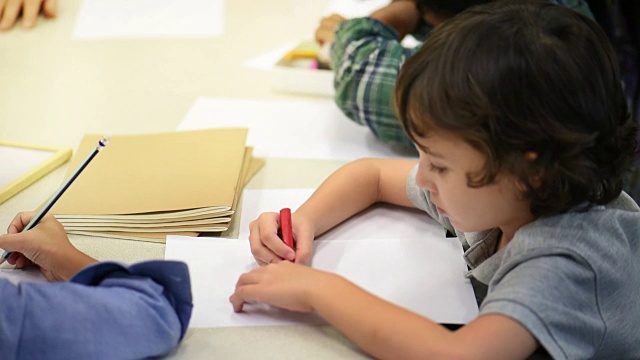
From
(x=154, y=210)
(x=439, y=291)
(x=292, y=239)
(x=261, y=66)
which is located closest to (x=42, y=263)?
(x=154, y=210)

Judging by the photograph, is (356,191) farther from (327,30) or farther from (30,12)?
(30,12)


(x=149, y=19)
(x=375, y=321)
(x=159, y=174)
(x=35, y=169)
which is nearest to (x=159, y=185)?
(x=159, y=174)

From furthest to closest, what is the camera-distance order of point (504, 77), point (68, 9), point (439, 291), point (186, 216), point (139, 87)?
point (68, 9) → point (139, 87) → point (186, 216) → point (439, 291) → point (504, 77)

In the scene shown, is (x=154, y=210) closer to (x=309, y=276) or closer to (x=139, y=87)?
(x=309, y=276)

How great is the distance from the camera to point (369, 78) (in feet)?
3.78

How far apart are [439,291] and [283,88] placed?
65 cm

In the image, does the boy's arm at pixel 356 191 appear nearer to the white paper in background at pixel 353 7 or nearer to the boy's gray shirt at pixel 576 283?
the boy's gray shirt at pixel 576 283

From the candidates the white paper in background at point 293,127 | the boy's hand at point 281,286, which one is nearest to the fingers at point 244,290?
the boy's hand at point 281,286

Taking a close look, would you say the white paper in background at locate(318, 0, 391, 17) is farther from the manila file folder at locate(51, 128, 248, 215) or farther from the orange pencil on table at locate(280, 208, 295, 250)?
the orange pencil on table at locate(280, 208, 295, 250)

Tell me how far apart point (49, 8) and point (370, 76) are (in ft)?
2.71

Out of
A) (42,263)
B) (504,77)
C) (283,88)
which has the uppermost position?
(504,77)

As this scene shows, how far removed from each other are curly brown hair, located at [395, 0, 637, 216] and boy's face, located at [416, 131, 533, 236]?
0.01 meters

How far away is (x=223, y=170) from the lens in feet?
3.34

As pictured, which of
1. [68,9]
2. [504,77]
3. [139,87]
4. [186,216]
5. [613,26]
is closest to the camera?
[504,77]
